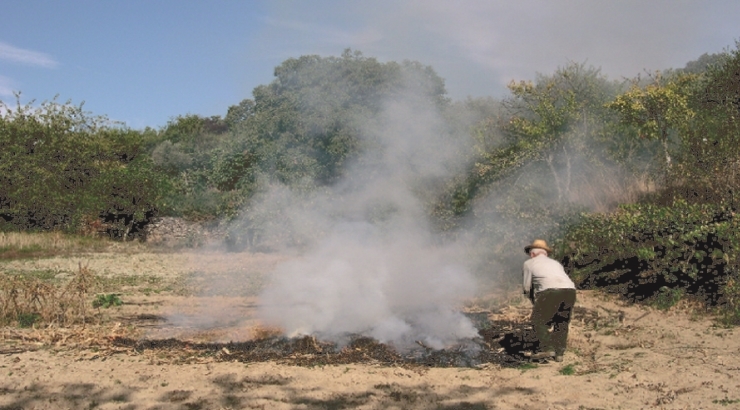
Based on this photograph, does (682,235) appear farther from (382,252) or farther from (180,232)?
(180,232)

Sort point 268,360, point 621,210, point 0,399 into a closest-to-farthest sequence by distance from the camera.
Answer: point 0,399 → point 268,360 → point 621,210

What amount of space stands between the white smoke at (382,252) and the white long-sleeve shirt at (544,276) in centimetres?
141

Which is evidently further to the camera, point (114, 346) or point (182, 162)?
point (182, 162)

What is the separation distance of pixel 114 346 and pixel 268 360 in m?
2.13

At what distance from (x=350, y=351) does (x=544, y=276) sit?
98.7 inches

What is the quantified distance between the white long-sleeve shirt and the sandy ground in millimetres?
895

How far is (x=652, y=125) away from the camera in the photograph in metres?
13.8

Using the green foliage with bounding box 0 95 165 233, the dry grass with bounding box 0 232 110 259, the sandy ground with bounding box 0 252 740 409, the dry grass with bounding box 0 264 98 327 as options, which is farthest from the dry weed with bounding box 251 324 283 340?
the green foliage with bounding box 0 95 165 233

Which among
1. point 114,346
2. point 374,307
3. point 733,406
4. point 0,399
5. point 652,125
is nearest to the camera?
point 733,406

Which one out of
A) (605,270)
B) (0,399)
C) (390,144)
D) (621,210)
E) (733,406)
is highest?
(390,144)

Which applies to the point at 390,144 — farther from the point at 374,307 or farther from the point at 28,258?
the point at 28,258

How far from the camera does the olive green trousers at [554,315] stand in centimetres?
719

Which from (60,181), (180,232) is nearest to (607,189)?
(180,232)

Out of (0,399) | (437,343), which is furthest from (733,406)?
(0,399)
